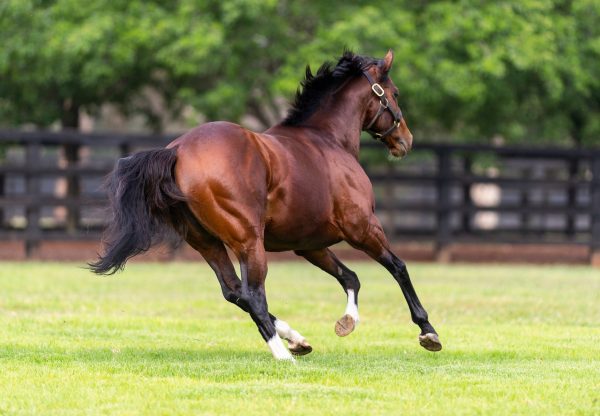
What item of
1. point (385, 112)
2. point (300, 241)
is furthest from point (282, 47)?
point (300, 241)

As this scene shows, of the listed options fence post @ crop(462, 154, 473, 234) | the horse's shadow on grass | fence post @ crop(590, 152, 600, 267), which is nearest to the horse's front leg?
the horse's shadow on grass

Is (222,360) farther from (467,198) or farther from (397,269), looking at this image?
(467,198)

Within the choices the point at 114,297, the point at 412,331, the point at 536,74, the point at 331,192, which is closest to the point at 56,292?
the point at 114,297

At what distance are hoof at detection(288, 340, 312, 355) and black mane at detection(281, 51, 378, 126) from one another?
6.48 feet

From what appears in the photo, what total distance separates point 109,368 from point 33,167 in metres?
13.5

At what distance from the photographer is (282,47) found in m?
22.0

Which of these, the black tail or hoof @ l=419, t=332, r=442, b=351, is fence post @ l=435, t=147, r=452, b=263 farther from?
the black tail

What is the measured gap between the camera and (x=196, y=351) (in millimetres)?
9273

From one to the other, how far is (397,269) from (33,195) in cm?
1294

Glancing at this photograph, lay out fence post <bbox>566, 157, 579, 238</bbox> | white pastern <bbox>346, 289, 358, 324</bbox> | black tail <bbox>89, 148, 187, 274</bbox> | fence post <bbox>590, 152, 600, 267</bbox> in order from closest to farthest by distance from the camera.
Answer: black tail <bbox>89, 148, 187, 274</bbox> < white pastern <bbox>346, 289, 358, 324</bbox> < fence post <bbox>590, 152, 600, 267</bbox> < fence post <bbox>566, 157, 579, 238</bbox>

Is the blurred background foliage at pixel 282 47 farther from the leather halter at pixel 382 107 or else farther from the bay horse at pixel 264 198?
the bay horse at pixel 264 198

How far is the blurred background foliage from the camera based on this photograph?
2109 cm

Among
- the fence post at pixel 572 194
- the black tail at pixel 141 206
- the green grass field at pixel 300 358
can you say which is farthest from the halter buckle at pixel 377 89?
the fence post at pixel 572 194

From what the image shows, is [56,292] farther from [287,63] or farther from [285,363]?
[287,63]
